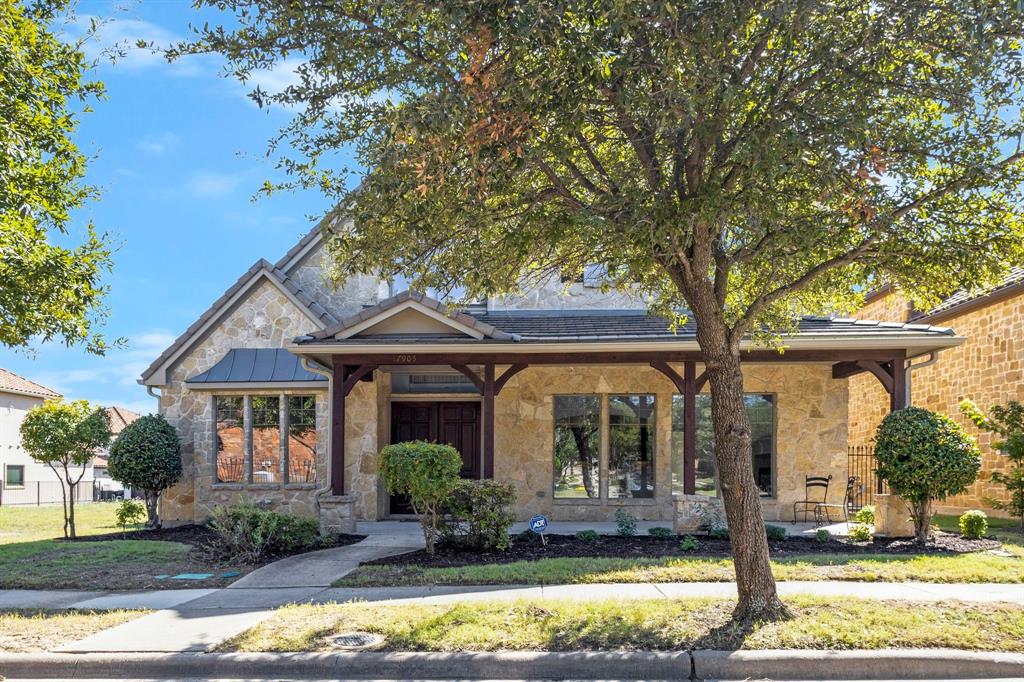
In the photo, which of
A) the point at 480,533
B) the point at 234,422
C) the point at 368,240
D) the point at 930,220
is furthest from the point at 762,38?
the point at 234,422

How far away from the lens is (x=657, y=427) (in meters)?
15.6

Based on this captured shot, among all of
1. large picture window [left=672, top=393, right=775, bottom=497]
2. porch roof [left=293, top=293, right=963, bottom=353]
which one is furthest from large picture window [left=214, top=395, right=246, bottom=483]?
large picture window [left=672, top=393, right=775, bottom=497]

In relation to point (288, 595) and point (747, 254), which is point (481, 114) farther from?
point (288, 595)

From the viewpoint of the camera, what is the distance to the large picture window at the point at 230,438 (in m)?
16.0

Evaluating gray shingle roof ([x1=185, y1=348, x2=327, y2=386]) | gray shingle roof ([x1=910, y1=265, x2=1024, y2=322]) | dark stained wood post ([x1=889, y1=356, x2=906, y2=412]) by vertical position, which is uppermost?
gray shingle roof ([x1=910, y1=265, x2=1024, y2=322])

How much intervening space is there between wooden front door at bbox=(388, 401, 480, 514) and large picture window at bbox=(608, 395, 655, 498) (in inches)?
105

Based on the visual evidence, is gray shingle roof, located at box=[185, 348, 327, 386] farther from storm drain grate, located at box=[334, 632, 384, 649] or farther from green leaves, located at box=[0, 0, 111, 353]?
storm drain grate, located at box=[334, 632, 384, 649]

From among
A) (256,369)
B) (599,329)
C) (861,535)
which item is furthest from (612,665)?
(256,369)

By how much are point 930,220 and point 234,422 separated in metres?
12.8

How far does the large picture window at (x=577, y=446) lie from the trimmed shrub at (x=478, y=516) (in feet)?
14.1

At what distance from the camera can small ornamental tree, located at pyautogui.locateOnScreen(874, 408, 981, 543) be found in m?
11.7

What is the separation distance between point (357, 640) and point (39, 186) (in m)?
7.08

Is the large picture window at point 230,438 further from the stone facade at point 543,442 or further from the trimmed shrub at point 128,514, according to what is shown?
the trimmed shrub at point 128,514

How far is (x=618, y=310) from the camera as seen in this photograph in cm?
1652
